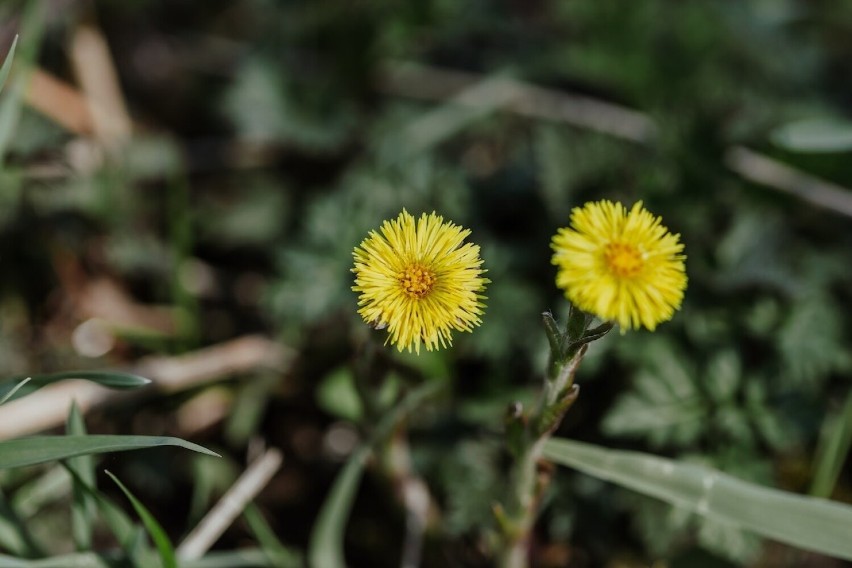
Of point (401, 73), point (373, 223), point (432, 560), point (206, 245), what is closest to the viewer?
point (432, 560)

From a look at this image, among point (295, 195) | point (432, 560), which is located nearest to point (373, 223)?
point (295, 195)

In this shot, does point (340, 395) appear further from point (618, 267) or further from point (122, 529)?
point (618, 267)

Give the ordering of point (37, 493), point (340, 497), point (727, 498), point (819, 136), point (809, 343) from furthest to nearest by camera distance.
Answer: point (819, 136) → point (809, 343) → point (37, 493) → point (340, 497) → point (727, 498)

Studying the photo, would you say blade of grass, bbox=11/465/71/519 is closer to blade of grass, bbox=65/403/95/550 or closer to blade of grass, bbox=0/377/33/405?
blade of grass, bbox=65/403/95/550

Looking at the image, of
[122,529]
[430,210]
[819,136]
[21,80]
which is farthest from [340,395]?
[819,136]

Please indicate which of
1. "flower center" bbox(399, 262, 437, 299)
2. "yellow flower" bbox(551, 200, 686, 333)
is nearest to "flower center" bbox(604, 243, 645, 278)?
"yellow flower" bbox(551, 200, 686, 333)

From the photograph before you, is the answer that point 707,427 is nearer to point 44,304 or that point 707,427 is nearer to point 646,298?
point 646,298
